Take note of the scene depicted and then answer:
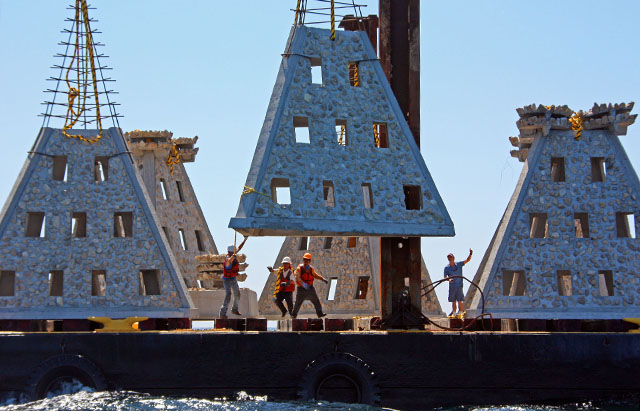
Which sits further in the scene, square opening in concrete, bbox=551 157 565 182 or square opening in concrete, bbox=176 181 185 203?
square opening in concrete, bbox=176 181 185 203

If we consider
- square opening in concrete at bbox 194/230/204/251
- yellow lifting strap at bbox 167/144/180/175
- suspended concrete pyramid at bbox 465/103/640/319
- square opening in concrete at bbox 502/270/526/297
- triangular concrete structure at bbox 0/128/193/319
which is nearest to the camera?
triangular concrete structure at bbox 0/128/193/319

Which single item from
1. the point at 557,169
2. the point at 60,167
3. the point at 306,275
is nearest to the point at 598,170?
the point at 557,169

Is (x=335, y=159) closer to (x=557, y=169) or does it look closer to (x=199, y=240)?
(x=557, y=169)

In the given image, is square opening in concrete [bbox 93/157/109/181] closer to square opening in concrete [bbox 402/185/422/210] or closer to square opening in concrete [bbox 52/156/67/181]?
square opening in concrete [bbox 52/156/67/181]

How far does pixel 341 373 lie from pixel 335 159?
5485 millimetres

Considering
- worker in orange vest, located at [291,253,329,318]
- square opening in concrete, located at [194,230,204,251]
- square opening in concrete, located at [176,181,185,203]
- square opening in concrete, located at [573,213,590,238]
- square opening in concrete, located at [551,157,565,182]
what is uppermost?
square opening in concrete, located at [176,181,185,203]

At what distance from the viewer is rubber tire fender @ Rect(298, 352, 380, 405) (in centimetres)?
2636

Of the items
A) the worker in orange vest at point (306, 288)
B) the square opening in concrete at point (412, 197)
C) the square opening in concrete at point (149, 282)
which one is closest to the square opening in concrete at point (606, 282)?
the square opening in concrete at point (412, 197)

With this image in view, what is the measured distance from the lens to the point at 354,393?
86.9 feet

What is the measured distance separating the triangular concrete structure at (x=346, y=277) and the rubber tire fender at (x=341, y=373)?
803 inches

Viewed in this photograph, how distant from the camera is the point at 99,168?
39.8 metres

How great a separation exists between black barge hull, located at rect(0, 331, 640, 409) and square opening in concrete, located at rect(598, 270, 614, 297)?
11.1m

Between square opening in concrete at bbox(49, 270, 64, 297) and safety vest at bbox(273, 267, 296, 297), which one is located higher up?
square opening in concrete at bbox(49, 270, 64, 297)

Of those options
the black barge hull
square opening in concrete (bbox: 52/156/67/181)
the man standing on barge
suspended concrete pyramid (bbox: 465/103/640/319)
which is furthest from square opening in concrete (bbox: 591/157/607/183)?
square opening in concrete (bbox: 52/156/67/181)
